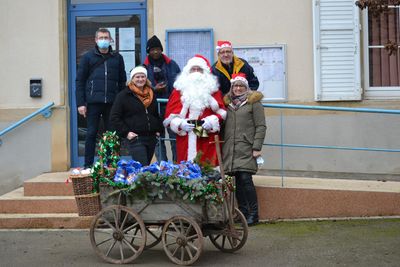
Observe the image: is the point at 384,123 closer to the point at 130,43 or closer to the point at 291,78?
the point at 291,78

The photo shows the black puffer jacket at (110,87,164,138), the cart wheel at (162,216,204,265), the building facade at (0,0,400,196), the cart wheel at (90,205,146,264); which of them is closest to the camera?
the cart wheel at (162,216,204,265)

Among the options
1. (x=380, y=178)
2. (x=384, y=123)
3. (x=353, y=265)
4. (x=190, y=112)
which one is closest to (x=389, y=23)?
(x=384, y=123)

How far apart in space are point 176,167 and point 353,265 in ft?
5.99

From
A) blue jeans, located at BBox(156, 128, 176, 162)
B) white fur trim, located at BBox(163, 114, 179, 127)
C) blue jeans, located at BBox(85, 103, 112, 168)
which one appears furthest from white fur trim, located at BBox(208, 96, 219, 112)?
blue jeans, located at BBox(85, 103, 112, 168)

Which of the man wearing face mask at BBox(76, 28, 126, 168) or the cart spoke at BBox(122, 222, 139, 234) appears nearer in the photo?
the cart spoke at BBox(122, 222, 139, 234)

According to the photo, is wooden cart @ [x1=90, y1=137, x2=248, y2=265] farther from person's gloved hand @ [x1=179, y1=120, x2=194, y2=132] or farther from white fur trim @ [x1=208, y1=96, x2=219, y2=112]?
white fur trim @ [x1=208, y1=96, x2=219, y2=112]

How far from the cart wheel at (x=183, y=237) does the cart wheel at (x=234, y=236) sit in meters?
0.32

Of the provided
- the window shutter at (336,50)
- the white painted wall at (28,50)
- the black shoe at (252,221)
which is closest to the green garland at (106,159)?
the black shoe at (252,221)

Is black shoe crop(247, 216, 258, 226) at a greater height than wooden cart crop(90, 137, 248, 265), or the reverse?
wooden cart crop(90, 137, 248, 265)

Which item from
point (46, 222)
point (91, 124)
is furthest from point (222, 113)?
point (46, 222)

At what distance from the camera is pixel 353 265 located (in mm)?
6828

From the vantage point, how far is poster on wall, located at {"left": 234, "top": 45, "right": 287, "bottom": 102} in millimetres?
10000

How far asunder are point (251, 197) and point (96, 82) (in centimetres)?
236

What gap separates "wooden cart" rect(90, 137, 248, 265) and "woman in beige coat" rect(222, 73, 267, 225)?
125cm
